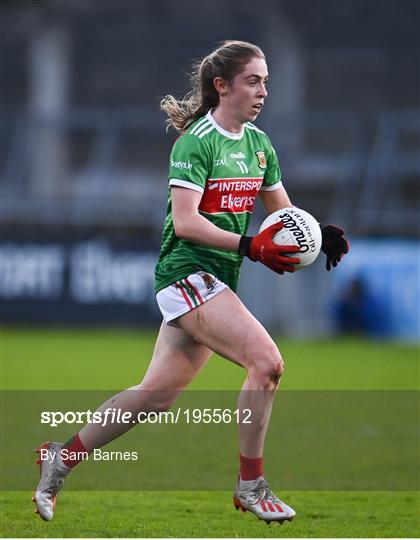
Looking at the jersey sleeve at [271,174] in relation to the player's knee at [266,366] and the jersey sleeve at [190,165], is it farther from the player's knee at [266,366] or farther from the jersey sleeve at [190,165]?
the player's knee at [266,366]

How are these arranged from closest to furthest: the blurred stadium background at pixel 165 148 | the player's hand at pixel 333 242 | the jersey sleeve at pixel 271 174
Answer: the player's hand at pixel 333 242 → the jersey sleeve at pixel 271 174 → the blurred stadium background at pixel 165 148

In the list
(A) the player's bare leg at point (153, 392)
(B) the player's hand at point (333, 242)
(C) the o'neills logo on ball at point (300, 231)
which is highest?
(C) the o'neills logo on ball at point (300, 231)

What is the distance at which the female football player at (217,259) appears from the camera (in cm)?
617

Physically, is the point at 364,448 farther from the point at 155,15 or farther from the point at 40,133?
the point at 155,15

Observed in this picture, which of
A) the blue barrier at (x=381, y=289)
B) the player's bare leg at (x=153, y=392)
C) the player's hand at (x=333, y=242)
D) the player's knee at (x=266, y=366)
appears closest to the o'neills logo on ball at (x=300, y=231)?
the player's hand at (x=333, y=242)

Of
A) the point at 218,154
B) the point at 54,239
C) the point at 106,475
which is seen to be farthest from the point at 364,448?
the point at 54,239

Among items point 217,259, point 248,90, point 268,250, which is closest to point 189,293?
point 217,259

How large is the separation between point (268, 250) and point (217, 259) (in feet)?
1.30

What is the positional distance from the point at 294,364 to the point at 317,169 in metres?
13.3

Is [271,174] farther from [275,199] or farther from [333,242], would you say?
[333,242]

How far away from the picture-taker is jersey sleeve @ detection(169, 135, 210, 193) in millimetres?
6223

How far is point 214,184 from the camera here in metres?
6.36

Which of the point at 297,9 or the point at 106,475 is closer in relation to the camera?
the point at 106,475

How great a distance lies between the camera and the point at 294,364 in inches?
627
